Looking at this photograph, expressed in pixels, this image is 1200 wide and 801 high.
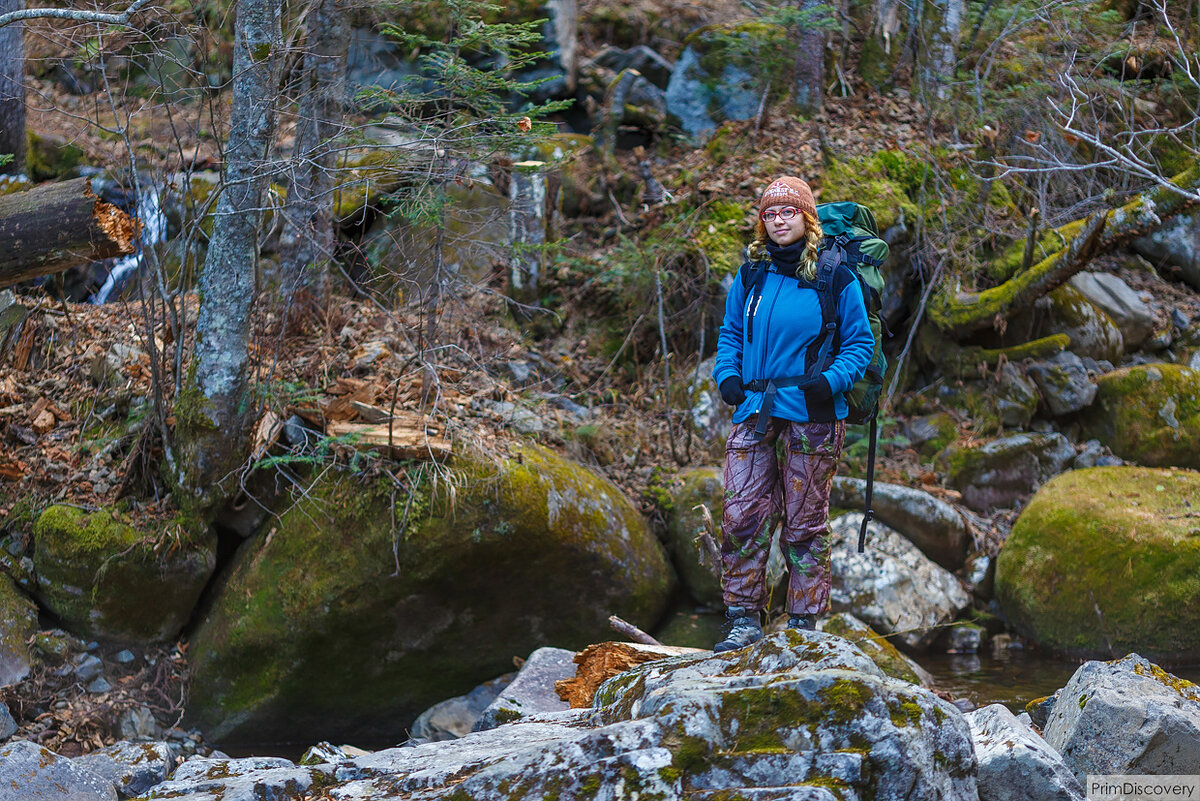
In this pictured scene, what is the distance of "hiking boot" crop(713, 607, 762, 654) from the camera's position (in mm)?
4148

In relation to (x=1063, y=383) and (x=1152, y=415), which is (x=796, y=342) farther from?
(x=1152, y=415)

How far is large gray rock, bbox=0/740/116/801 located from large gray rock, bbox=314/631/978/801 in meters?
1.75

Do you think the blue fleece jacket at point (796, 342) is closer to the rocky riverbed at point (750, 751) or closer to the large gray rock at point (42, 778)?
the rocky riverbed at point (750, 751)

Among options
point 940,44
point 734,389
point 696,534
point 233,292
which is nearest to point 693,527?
point 696,534

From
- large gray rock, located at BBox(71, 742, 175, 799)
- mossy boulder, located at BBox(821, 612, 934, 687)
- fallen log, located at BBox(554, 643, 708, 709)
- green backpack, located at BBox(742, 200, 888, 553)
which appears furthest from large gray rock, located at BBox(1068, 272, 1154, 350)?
large gray rock, located at BBox(71, 742, 175, 799)

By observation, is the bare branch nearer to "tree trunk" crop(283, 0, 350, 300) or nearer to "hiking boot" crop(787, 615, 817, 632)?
"tree trunk" crop(283, 0, 350, 300)

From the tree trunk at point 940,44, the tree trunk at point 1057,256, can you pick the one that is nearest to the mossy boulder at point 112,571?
the tree trunk at point 1057,256

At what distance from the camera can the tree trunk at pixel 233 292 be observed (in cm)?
569

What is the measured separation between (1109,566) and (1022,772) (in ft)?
14.3

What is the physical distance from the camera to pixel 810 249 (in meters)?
4.28

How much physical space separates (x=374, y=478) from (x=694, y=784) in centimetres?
389

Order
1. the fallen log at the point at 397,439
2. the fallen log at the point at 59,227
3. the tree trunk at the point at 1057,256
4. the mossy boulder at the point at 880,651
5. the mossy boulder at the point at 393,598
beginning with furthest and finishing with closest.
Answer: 1. the tree trunk at the point at 1057,256
2. the fallen log at the point at 397,439
3. the mossy boulder at the point at 393,598
4. the fallen log at the point at 59,227
5. the mossy boulder at the point at 880,651

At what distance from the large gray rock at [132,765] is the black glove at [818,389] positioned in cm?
379

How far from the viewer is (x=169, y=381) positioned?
6277 mm
